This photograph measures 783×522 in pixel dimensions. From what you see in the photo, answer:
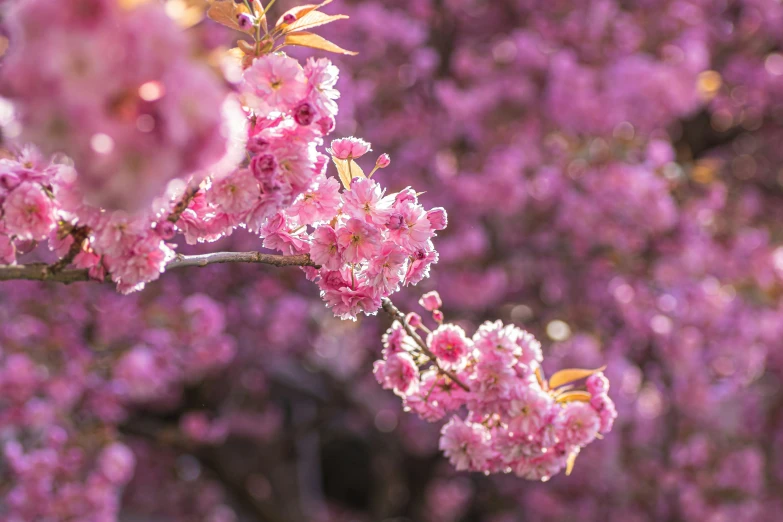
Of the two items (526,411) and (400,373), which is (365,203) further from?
(526,411)

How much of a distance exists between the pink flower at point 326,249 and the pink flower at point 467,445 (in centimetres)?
54

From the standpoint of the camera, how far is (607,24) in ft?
16.3

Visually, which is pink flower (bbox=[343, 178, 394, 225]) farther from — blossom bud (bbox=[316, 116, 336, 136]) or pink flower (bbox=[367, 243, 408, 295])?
blossom bud (bbox=[316, 116, 336, 136])

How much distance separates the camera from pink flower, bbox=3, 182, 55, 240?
1.10 meters

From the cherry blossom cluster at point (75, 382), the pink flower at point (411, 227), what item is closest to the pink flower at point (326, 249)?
the pink flower at point (411, 227)

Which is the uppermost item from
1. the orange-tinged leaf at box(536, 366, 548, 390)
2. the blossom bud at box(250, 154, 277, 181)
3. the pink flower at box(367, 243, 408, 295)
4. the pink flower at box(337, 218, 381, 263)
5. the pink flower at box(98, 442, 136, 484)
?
the blossom bud at box(250, 154, 277, 181)

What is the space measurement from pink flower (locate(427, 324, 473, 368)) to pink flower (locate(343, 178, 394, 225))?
39 centimetres

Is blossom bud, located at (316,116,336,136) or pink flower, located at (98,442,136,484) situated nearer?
blossom bud, located at (316,116,336,136)

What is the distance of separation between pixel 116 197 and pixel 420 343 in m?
0.97

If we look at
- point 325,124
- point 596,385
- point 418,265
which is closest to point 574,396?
point 596,385

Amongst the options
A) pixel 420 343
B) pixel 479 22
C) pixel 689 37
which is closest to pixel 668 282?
pixel 689 37

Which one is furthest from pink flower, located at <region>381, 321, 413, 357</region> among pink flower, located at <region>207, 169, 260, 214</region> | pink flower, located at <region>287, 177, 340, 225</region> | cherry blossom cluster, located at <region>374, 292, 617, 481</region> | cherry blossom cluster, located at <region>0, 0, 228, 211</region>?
cherry blossom cluster, located at <region>0, 0, 228, 211</region>

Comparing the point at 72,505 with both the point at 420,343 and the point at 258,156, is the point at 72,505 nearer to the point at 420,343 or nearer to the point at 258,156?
the point at 420,343

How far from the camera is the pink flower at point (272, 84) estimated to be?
1037 millimetres
